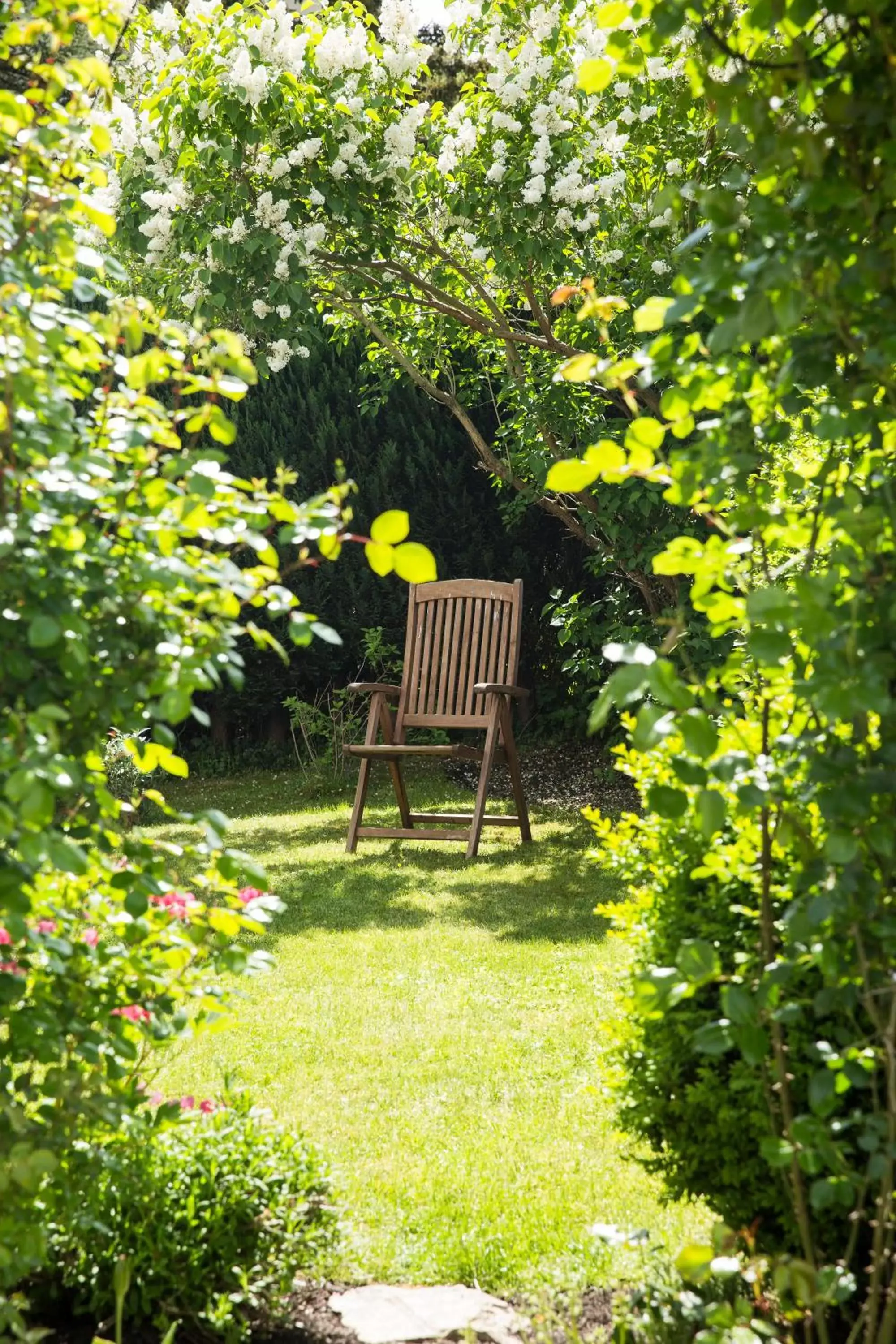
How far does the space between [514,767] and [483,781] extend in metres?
0.30

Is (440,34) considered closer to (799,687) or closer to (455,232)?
(455,232)

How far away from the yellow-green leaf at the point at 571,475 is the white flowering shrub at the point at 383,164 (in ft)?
13.1

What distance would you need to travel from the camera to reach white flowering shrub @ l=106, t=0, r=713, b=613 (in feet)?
16.9

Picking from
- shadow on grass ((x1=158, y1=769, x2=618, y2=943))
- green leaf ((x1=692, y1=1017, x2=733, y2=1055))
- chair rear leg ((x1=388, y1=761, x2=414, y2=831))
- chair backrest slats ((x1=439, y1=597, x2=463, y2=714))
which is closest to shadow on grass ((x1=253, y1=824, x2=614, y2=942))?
shadow on grass ((x1=158, y1=769, x2=618, y2=943))

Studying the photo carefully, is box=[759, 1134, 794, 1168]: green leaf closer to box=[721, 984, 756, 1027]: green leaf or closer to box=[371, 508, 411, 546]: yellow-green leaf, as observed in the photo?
box=[721, 984, 756, 1027]: green leaf

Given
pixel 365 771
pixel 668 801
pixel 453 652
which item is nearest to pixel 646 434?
pixel 668 801

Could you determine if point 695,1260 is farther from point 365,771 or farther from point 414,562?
point 365,771

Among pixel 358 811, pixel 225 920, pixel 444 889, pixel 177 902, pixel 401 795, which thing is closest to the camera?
pixel 225 920

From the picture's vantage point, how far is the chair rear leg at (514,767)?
5.88 m

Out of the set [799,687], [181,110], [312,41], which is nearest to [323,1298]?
[799,687]

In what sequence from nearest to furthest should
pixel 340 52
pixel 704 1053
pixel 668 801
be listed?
1. pixel 668 801
2. pixel 704 1053
3. pixel 340 52

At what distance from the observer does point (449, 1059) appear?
10.6 feet

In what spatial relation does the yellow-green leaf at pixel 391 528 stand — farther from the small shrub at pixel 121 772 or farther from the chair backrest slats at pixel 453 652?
the chair backrest slats at pixel 453 652

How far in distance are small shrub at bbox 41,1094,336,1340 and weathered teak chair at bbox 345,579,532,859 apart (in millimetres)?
3578
